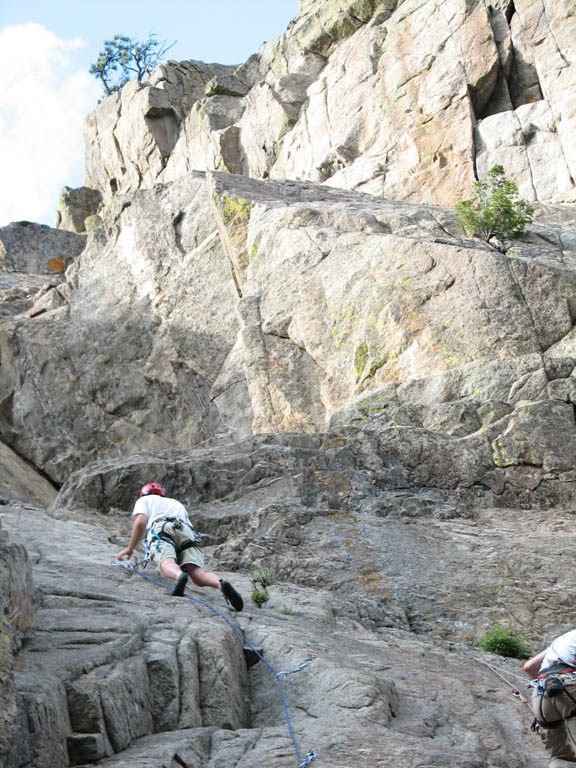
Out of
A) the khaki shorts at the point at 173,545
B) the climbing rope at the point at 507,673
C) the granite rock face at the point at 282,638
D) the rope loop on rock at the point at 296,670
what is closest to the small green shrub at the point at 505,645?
the granite rock face at the point at 282,638

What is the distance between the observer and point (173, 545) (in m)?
10.8

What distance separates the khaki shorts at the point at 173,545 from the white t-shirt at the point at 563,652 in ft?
15.2

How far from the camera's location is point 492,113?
36625 millimetres

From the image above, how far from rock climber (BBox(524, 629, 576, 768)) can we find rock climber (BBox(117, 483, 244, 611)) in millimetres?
4149

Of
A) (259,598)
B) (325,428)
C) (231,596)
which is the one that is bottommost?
(259,598)

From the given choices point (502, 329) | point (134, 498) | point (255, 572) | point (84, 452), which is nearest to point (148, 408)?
point (84, 452)

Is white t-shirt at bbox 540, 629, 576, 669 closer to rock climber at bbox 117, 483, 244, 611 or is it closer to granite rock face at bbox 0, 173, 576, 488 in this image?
rock climber at bbox 117, 483, 244, 611

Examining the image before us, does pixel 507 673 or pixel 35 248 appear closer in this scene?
pixel 507 673

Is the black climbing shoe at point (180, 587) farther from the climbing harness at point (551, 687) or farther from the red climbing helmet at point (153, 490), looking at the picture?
the climbing harness at point (551, 687)

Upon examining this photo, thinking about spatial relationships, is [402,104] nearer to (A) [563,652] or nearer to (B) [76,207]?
(B) [76,207]

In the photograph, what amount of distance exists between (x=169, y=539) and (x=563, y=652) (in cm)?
513

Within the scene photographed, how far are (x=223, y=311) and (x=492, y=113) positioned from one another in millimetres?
18266

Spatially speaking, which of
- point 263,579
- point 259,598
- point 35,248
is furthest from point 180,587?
point 35,248

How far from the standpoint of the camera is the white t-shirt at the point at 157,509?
11008mm
